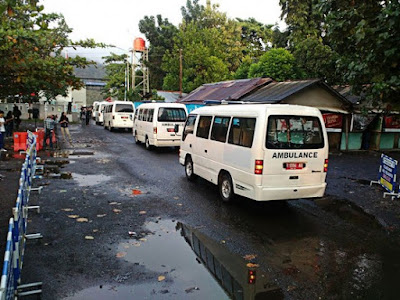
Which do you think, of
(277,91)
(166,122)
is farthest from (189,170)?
(277,91)

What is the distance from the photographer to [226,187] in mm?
8086

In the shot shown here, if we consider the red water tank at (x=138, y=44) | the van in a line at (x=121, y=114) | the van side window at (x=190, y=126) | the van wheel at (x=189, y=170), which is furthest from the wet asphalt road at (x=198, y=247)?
the red water tank at (x=138, y=44)

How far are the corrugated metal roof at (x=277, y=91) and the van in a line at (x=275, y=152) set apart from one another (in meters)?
8.27

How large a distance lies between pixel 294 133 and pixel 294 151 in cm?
38

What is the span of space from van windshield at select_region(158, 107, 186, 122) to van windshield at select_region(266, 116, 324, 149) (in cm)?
915

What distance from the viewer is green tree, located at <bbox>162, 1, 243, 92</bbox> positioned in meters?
36.5

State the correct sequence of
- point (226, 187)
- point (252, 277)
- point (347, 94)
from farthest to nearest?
1. point (347, 94)
2. point (226, 187)
3. point (252, 277)

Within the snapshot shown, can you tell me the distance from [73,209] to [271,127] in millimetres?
4528

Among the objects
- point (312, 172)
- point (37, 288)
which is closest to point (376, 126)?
point (312, 172)

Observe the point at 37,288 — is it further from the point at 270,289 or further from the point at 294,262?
the point at 294,262

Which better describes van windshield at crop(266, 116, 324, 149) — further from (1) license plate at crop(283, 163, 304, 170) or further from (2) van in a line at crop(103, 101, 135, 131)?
(2) van in a line at crop(103, 101, 135, 131)

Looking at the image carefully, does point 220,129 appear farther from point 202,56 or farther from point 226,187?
point 202,56

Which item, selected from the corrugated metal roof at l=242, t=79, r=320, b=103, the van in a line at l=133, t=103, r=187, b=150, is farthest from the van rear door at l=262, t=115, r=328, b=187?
the van in a line at l=133, t=103, r=187, b=150

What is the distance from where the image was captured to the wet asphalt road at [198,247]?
14.4ft
